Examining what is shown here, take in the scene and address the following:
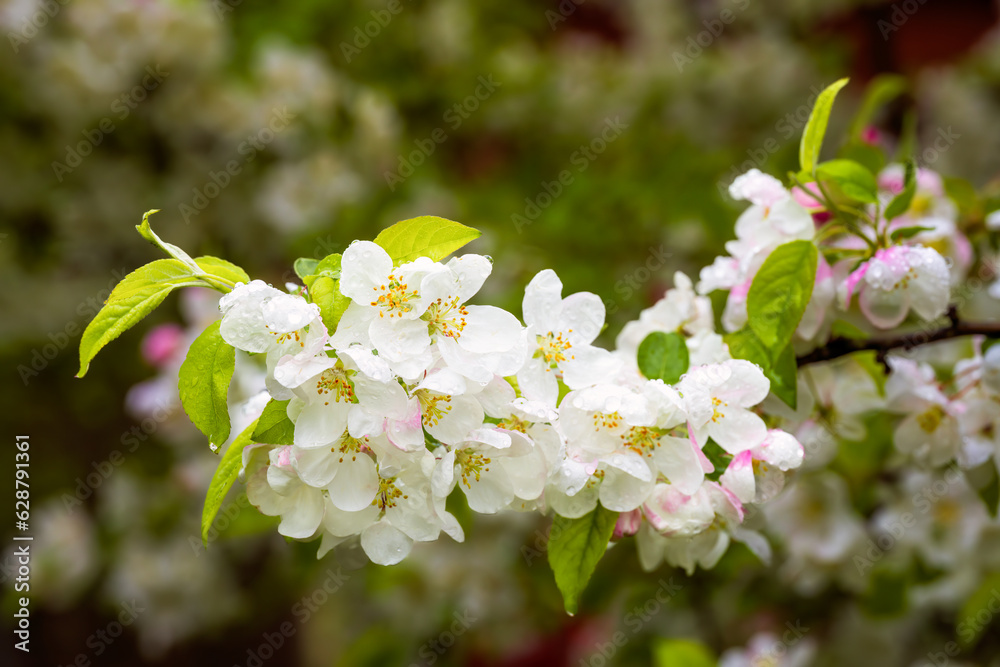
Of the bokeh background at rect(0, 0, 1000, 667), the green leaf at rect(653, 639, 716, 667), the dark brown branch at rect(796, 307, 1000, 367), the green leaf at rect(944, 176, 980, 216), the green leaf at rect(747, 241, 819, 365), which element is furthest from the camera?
the bokeh background at rect(0, 0, 1000, 667)

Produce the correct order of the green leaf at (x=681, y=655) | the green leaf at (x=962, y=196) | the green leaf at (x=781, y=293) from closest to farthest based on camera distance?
the green leaf at (x=781, y=293) → the green leaf at (x=962, y=196) → the green leaf at (x=681, y=655)

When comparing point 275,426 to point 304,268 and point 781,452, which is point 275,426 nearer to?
point 304,268

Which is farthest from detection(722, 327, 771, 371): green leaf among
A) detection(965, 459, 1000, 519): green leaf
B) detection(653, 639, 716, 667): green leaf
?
detection(653, 639, 716, 667): green leaf

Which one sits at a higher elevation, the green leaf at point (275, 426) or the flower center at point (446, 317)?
the flower center at point (446, 317)

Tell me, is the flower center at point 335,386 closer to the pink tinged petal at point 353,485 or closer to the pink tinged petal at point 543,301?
the pink tinged petal at point 353,485

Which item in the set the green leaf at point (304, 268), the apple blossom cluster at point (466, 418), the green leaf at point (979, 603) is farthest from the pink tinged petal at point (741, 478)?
the green leaf at point (979, 603)

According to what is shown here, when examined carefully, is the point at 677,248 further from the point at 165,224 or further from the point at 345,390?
the point at 345,390

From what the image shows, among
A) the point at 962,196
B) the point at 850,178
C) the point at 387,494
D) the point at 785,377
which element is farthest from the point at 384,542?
the point at 962,196

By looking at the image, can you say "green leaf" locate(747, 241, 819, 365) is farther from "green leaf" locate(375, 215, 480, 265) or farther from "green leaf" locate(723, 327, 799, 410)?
"green leaf" locate(375, 215, 480, 265)
